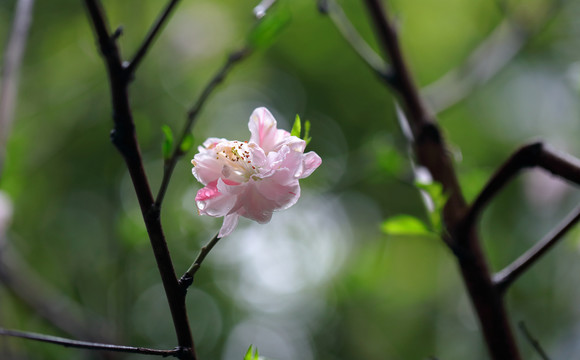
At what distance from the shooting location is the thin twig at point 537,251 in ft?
1.93

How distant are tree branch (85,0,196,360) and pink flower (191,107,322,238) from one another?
7cm

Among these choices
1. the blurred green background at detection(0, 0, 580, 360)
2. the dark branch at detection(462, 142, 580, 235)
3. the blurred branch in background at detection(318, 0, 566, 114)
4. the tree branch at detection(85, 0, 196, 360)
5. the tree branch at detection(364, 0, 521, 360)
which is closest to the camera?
the tree branch at detection(85, 0, 196, 360)

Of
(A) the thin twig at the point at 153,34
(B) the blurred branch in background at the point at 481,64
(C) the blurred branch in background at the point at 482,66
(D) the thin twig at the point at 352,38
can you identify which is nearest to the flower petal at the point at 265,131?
(A) the thin twig at the point at 153,34

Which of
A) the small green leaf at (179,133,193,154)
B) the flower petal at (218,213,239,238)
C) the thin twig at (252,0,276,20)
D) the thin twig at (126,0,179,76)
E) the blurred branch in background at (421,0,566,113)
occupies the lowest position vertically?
the blurred branch in background at (421,0,566,113)

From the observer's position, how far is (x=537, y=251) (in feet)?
2.02

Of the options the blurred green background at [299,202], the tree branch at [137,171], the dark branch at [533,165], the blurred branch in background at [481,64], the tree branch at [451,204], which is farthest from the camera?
the blurred green background at [299,202]

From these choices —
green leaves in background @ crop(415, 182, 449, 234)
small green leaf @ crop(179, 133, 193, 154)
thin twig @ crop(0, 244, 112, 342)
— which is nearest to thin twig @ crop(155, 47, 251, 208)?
small green leaf @ crop(179, 133, 193, 154)

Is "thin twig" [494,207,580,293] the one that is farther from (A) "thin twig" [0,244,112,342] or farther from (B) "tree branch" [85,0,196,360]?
(A) "thin twig" [0,244,112,342]

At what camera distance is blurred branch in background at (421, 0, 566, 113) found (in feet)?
3.76

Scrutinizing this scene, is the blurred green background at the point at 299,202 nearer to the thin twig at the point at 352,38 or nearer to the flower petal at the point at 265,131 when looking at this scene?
the thin twig at the point at 352,38

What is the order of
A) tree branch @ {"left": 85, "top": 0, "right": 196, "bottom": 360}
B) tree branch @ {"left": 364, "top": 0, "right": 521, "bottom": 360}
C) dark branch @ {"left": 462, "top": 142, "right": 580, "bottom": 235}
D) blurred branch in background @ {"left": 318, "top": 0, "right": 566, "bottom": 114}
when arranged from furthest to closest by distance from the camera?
blurred branch in background @ {"left": 318, "top": 0, "right": 566, "bottom": 114}, tree branch @ {"left": 364, "top": 0, "right": 521, "bottom": 360}, dark branch @ {"left": 462, "top": 142, "right": 580, "bottom": 235}, tree branch @ {"left": 85, "top": 0, "right": 196, "bottom": 360}

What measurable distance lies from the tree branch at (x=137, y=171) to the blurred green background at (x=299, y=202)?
0.70 meters

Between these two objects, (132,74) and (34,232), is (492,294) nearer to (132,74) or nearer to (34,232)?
(132,74)

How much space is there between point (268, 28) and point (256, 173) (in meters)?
0.22
